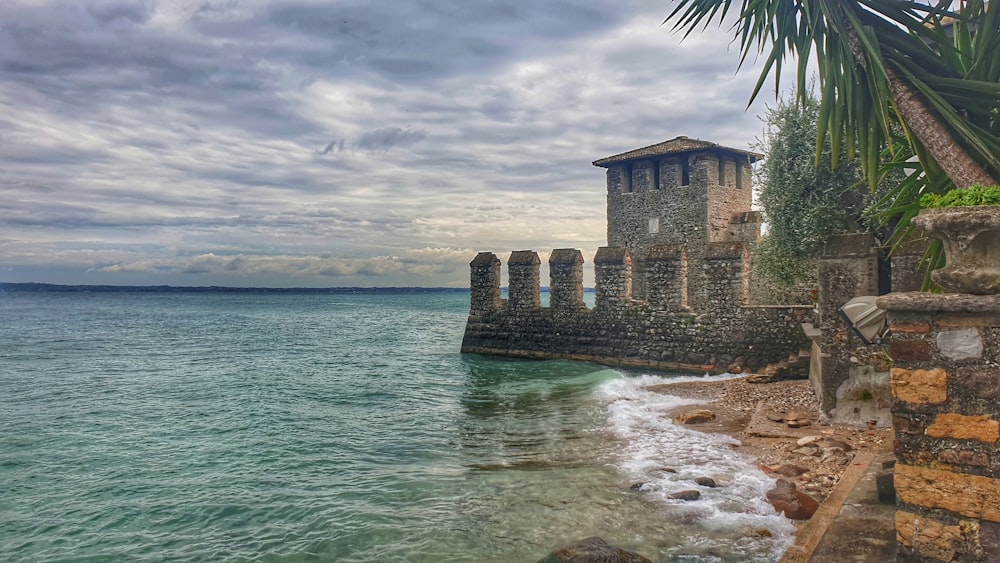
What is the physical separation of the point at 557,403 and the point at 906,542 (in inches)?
401

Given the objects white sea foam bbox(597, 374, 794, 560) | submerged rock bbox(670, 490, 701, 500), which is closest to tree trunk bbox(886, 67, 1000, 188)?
white sea foam bbox(597, 374, 794, 560)

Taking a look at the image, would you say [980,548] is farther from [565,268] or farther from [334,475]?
[565,268]

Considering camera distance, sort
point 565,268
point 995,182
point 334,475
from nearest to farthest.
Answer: point 995,182 → point 334,475 → point 565,268

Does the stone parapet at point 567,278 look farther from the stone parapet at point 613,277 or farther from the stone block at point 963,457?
the stone block at point 963,457

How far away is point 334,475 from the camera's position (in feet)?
30.1

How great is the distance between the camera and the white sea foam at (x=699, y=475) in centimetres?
572

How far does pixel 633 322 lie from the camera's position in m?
18.4

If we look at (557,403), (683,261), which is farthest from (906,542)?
(683,261)

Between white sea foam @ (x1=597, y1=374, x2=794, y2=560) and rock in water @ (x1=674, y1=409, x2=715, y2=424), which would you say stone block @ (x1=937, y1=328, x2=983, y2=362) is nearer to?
white sea foam @ (x1=597, y1=374, x2=794, y2=560)

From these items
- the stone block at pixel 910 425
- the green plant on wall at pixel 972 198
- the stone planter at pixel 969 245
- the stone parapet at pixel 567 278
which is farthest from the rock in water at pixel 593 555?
the stone parapet at pixel 567 278

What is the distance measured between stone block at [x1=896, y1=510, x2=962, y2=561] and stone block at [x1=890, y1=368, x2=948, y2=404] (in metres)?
0.67

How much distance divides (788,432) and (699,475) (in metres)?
2.10

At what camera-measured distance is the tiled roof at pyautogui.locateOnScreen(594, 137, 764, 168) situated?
78.3 ft

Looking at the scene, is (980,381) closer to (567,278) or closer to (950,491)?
(950,491)
